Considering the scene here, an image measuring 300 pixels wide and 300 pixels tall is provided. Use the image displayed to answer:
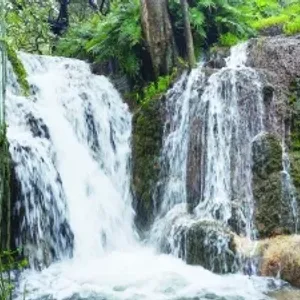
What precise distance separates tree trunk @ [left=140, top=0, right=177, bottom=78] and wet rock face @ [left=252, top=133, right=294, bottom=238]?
3219mm

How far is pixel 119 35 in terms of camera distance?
10680 millimetres

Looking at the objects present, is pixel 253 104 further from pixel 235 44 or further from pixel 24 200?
pixel 24 200

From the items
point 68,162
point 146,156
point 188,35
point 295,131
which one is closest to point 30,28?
point 188,35

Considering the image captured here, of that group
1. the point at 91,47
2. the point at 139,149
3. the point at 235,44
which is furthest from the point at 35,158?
the point at 235,44

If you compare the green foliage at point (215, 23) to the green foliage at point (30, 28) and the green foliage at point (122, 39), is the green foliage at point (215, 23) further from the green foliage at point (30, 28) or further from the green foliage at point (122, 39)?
the green foliage at point (30, 28)

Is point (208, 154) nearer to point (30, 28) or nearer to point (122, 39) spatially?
point (122, 39)

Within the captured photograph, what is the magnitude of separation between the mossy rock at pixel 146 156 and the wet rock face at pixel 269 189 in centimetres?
190

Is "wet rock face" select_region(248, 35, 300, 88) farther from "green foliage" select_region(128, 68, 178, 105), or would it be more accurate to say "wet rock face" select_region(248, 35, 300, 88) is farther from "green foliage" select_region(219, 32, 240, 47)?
"green foliage" select_region(128, 68, 178, 105)

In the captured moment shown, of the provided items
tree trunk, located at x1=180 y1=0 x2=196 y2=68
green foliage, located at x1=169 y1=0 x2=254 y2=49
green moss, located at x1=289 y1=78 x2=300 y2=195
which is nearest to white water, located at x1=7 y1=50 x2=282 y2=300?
tree trunk, located at x1=180 y1=0 x2=196 y2=68

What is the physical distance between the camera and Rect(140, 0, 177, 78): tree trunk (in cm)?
1034

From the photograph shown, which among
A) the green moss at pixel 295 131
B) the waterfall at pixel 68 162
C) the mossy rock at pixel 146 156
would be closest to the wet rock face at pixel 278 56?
the green moss at pixel 295 131

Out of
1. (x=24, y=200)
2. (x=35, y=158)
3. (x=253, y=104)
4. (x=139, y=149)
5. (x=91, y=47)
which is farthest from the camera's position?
(x=91, y=47)

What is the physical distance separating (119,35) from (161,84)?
1.70 meters

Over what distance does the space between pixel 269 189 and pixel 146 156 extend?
2.50 m
